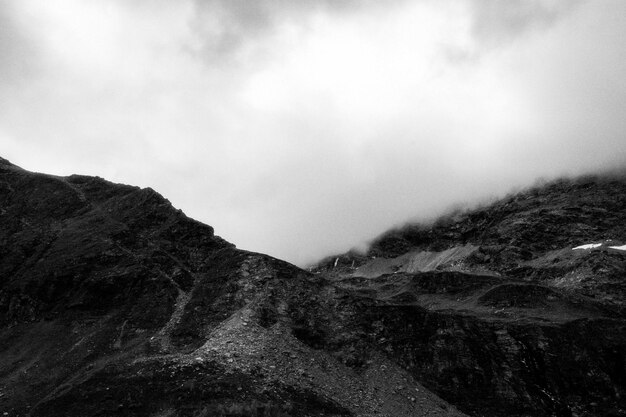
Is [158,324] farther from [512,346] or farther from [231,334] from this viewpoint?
[512,346]

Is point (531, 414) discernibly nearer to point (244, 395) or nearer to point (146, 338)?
point (244, 395)

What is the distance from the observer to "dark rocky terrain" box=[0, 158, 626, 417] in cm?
4366

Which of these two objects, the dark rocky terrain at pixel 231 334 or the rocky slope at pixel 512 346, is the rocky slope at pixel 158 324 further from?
the rocky slope at pixel 512 346

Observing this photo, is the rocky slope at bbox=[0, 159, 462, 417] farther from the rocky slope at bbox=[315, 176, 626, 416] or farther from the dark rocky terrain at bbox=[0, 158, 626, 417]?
the rocky slope at bbox=[315, 176, 626, 416]

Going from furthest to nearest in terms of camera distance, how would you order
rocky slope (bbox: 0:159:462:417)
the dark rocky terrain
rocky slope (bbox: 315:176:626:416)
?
rocky slope (bbox: 315:176:626:416) → the dark rocky terrain → rocky slope (bbox: 0:159:462:417)

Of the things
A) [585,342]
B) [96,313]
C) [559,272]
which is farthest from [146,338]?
[559,272]

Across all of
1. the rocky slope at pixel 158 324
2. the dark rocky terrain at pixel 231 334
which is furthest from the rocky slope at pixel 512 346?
the rocky slope at pixel 158 324

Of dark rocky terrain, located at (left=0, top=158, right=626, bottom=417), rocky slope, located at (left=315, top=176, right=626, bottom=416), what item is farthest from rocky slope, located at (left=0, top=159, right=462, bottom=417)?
rocky slope, located at (left=315, top=176, right=626, bottom=416)

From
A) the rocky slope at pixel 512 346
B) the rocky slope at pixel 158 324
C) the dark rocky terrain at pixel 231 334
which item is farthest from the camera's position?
the rocky slope at pixel 512 346

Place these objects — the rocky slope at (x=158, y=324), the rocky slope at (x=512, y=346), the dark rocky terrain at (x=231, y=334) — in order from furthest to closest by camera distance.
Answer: the rocky slope at (x=512, y=346) < the dark rocky terrain at (x=231, y=334) < the rocky slope at (x=158, y=324)

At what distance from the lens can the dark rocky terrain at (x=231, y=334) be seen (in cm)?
4366

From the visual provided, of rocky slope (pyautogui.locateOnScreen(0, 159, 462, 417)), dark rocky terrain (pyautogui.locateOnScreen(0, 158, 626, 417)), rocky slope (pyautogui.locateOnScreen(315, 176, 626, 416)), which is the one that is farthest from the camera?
rocky slope (pyautogui.locateOnScreen(315, 176, 626, 416))

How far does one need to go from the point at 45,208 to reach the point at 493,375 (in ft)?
240

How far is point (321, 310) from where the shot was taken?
203 ft
